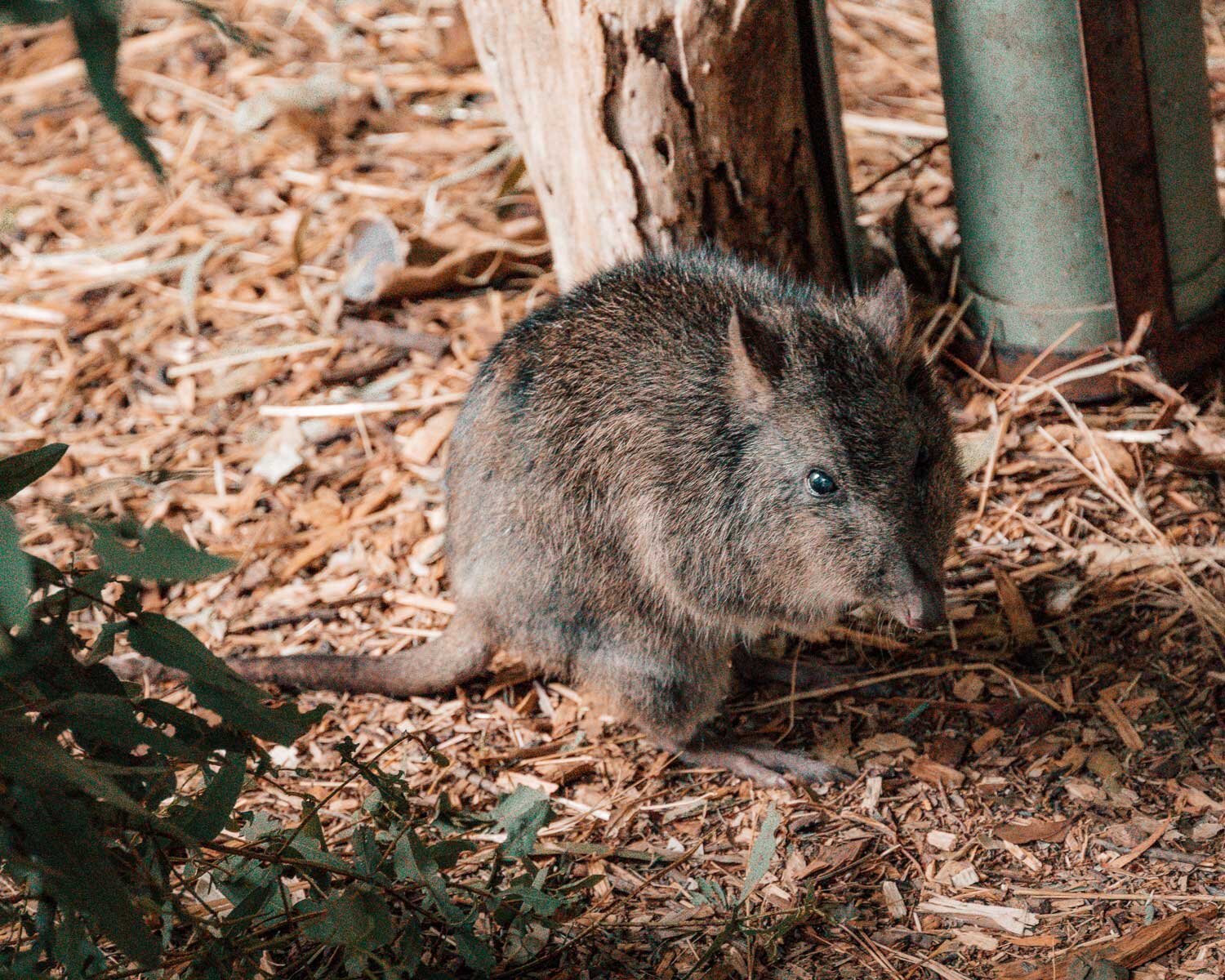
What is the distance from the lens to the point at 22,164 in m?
6.75

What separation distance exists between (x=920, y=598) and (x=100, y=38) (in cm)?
241

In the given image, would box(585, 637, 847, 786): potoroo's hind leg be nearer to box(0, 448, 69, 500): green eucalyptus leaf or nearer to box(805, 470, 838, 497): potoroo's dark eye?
box(805, 470, 838, 497): potoroo's dark eye

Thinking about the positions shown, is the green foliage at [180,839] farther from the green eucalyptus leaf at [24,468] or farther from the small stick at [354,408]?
the small stick at [354,408]

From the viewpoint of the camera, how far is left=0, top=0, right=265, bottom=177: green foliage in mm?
1326

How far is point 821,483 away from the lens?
3262 mm

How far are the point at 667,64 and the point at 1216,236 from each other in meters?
2.05

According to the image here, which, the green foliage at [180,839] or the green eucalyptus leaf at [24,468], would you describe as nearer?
the green foliage at [180,839]

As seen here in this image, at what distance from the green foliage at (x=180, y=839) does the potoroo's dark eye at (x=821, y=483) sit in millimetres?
1052

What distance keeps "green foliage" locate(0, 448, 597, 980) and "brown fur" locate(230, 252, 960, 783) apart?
0.61 meters

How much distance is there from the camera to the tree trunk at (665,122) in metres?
3.75

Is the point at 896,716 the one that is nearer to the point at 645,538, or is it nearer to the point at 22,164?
the point at 645,538

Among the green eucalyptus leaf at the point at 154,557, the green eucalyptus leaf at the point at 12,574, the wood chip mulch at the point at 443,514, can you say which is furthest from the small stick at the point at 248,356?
the green eucalyptus leaf at the point at 12,574

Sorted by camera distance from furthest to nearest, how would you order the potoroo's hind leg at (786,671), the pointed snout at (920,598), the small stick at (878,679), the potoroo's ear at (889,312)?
the potoroo's hind leg at (786,671) → the small stick at (878,679) → the potoroo's ear at (889,312) → the pointed snout at (920,598)

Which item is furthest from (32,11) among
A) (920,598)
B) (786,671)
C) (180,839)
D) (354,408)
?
(354,408)
